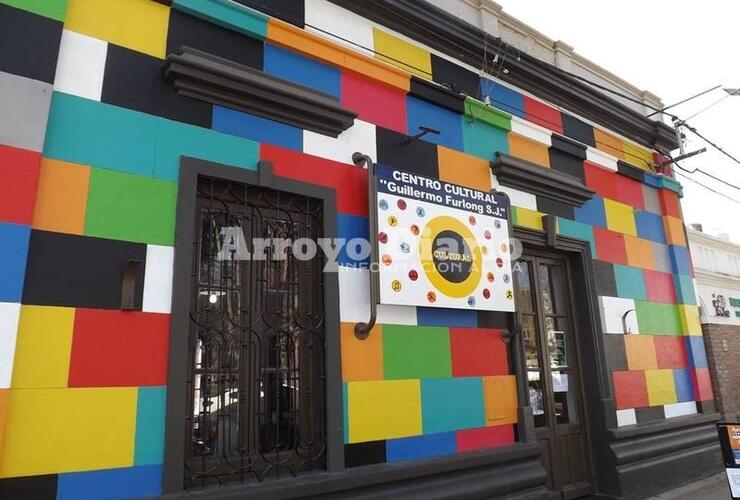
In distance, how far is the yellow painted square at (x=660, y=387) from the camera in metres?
5.64

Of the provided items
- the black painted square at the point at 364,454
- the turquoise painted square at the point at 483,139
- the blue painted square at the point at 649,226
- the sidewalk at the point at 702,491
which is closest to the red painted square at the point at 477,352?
the black painted square at the point at 364,454

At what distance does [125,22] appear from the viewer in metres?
3.00

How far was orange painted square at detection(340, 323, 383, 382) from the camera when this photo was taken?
3.38m

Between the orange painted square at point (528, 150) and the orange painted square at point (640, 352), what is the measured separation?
86.0 inches

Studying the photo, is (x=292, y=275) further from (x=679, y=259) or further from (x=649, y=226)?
(x=679, y=259)

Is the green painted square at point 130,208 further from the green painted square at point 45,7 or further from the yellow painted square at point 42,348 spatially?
the green painted square at point 45,7

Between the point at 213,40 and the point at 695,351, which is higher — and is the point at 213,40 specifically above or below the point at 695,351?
above

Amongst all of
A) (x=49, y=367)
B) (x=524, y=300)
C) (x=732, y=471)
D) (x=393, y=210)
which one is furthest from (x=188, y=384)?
(x=732, y=471)

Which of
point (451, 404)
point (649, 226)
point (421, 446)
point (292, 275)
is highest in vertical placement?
point (649, 226)

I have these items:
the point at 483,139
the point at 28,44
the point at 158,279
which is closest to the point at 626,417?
the point at 483,139

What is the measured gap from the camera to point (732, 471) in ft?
12.0

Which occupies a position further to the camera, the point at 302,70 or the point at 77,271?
the point at 302,70

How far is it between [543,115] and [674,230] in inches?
107

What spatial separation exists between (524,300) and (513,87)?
226 cm
